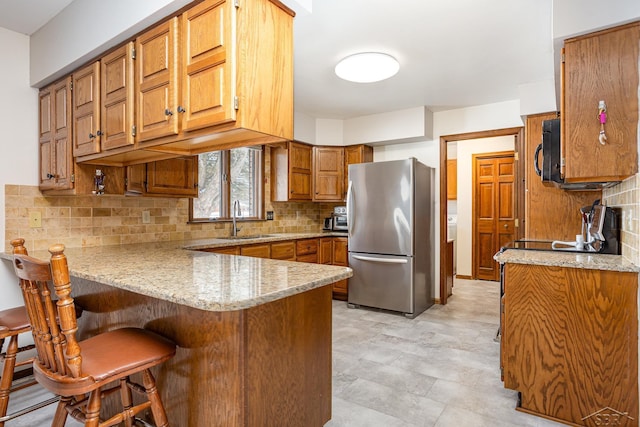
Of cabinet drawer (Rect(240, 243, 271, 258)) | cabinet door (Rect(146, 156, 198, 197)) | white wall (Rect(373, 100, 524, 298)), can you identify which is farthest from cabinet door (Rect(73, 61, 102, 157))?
white wall (Rect(373, 100, 524, 298))

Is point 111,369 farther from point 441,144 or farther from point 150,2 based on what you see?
point 441,144

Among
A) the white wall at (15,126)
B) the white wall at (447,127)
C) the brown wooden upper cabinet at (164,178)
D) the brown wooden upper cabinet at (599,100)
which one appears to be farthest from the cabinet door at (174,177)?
the brown wooden upper cabinet at (599,100)

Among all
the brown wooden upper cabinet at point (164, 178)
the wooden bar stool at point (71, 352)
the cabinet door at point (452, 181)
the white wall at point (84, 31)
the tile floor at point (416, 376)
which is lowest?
the tile floor at point (416, 376)

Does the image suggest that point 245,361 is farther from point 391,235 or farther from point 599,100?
point 391,235

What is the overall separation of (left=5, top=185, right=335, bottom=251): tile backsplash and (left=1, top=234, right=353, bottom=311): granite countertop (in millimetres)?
506

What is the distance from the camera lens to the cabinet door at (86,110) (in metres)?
2.19

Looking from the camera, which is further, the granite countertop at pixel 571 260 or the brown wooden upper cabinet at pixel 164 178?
the brown wooden upper cabinet at pixel 164 178

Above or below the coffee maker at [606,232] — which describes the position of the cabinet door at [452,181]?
above

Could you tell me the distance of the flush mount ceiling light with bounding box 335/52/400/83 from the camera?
2730 millimetres

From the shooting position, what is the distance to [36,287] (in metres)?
1.23

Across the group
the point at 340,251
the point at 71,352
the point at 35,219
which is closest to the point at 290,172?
the point at 340,251

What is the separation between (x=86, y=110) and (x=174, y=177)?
858mm

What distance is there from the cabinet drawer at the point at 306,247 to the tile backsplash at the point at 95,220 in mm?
878

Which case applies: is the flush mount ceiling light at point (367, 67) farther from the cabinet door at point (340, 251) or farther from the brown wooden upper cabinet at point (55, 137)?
the cabinet door at point (340, 251)
